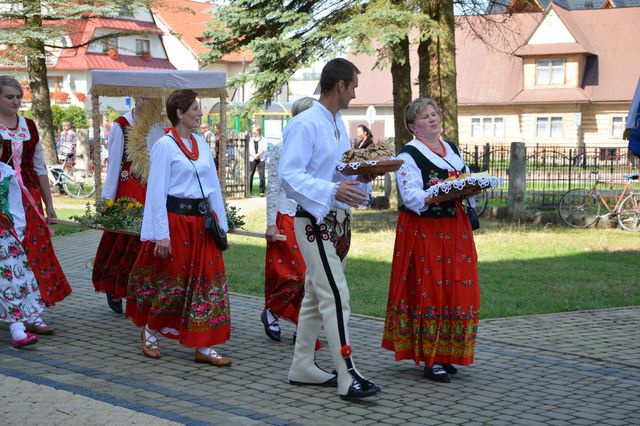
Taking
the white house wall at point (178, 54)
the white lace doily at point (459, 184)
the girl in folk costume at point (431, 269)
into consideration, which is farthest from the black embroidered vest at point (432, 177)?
the white house wall at point (178, 54)

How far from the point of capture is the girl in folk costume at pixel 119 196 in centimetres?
862

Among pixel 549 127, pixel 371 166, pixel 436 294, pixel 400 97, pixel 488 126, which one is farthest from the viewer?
pixel 488 126

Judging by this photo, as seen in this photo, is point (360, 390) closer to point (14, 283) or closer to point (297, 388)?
point (297, 388)

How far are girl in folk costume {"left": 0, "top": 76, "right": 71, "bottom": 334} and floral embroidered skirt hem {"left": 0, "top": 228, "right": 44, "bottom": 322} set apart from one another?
0.18 meters

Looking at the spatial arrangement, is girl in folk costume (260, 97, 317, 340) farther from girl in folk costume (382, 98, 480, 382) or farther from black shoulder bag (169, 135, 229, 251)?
girl in folk costume (382, 98, 480, 382)

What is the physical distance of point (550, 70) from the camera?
177 feet

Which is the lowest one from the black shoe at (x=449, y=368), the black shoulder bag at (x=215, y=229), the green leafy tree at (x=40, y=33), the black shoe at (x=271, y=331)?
the black shoe at (x=449, y=368)

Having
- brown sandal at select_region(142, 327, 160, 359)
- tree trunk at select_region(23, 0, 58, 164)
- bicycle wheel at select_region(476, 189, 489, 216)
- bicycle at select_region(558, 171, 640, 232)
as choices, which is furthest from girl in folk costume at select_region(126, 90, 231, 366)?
tree trunk at select_region(23, 0, 58, 164)

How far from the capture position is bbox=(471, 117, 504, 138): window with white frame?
56.3m

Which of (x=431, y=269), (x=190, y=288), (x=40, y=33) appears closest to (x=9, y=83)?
(x=190, y=288)

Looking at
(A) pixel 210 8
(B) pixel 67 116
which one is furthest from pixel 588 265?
(B) pixel 67 116

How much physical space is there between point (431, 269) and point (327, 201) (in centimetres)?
108

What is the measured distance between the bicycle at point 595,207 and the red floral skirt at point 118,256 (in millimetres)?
11504

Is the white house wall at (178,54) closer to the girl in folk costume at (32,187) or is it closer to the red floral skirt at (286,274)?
the girl in folk costume at (32,187)
